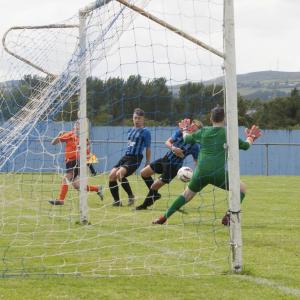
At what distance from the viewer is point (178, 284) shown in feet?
23.6

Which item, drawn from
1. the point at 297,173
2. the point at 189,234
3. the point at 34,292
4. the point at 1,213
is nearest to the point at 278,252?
the point at 189,234

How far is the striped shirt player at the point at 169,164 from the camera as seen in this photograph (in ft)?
42.4

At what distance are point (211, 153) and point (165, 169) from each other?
4359mm

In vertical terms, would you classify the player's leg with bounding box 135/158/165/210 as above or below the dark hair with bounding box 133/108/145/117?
below

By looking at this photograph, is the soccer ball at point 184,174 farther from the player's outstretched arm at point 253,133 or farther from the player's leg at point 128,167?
the player's outstretched arm at point 253,133

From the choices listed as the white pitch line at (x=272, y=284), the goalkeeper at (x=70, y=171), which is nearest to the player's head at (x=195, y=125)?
the white pitch line at (x=272, y=284)

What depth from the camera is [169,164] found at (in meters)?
14.0

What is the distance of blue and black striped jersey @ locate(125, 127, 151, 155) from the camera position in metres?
14.2

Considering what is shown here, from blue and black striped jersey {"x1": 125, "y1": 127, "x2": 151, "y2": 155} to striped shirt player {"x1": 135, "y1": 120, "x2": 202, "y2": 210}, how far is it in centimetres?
39

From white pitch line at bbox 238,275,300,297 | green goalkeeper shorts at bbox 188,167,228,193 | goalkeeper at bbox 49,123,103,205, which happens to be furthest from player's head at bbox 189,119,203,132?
goalkeeper at bbox 49,123,103,205

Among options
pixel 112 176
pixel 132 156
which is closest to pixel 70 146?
pixel 112 176

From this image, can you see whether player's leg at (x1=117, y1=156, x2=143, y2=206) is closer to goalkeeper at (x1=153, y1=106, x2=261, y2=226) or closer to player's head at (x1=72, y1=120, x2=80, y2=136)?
player's head at (x1=72, y1=120, x2=80, y2=136)

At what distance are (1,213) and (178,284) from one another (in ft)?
24.5

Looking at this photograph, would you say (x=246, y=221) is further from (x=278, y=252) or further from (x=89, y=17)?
(x=89, y=17)
